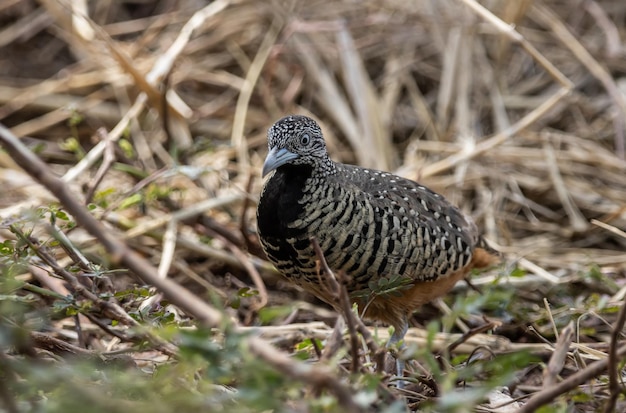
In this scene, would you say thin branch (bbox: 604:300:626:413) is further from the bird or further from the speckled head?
the speckled head

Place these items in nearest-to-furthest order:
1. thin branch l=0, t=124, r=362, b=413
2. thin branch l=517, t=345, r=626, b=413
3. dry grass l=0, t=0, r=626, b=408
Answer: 1. thin branch l=0, t=124, r=362, b=413
2. thin branch l=517, t=345, r=626, b=413
3. dry grass l=0, t=0, r=626, b=408

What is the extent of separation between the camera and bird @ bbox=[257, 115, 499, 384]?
274 cm

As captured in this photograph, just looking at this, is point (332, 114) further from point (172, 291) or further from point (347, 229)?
point (172, 291)

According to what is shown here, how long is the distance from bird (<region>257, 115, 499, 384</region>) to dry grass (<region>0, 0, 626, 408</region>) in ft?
2.19

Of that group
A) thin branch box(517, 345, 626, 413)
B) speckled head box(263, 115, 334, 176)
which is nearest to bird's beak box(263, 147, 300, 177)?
speckled head box(263, 115, 334, 176)

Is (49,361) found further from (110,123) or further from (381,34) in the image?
(381,34)

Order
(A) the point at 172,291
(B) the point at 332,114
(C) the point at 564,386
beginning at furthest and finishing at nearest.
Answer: (B) the point at 332,114
(C) the point at 564,386
(A) the point at 172,291

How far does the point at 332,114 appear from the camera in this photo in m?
5.26

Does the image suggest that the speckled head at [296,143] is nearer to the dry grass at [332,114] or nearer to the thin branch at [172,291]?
the dry grass at [332,114]

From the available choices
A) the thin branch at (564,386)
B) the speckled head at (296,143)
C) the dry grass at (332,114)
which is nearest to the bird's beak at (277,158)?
the speckled head at (296,143)

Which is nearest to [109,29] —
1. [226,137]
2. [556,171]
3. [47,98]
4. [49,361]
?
[47,98]

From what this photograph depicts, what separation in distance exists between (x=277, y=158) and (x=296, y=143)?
10 cm

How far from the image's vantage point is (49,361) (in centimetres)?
235

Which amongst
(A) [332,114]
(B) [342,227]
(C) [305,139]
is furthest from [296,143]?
(A) [332,114]
